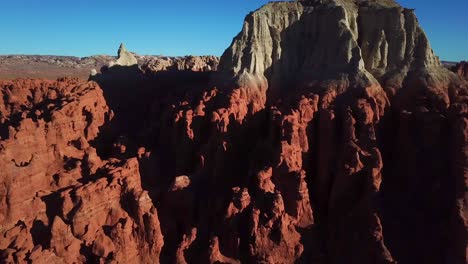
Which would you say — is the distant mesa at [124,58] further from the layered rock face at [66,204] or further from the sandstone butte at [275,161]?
the layered rock face at [66,204]

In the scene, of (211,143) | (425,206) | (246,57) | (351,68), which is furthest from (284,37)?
(425,206)

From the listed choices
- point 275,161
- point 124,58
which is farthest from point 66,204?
point 124,58

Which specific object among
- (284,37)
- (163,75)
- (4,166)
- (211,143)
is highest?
(284,37)

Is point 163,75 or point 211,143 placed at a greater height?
point 163,75

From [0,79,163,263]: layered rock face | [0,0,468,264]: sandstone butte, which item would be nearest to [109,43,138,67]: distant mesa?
[0,0,468,264]: sandstone butte

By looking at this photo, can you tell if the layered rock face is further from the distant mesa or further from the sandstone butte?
the distant mesa

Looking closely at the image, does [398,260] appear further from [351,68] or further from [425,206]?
[351,68]

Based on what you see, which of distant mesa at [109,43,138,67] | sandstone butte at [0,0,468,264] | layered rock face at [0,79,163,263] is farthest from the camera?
distant mesa at [109,43,138,67]

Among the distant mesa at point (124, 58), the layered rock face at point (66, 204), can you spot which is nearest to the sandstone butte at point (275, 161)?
the layered rock face at point (66, 204)
